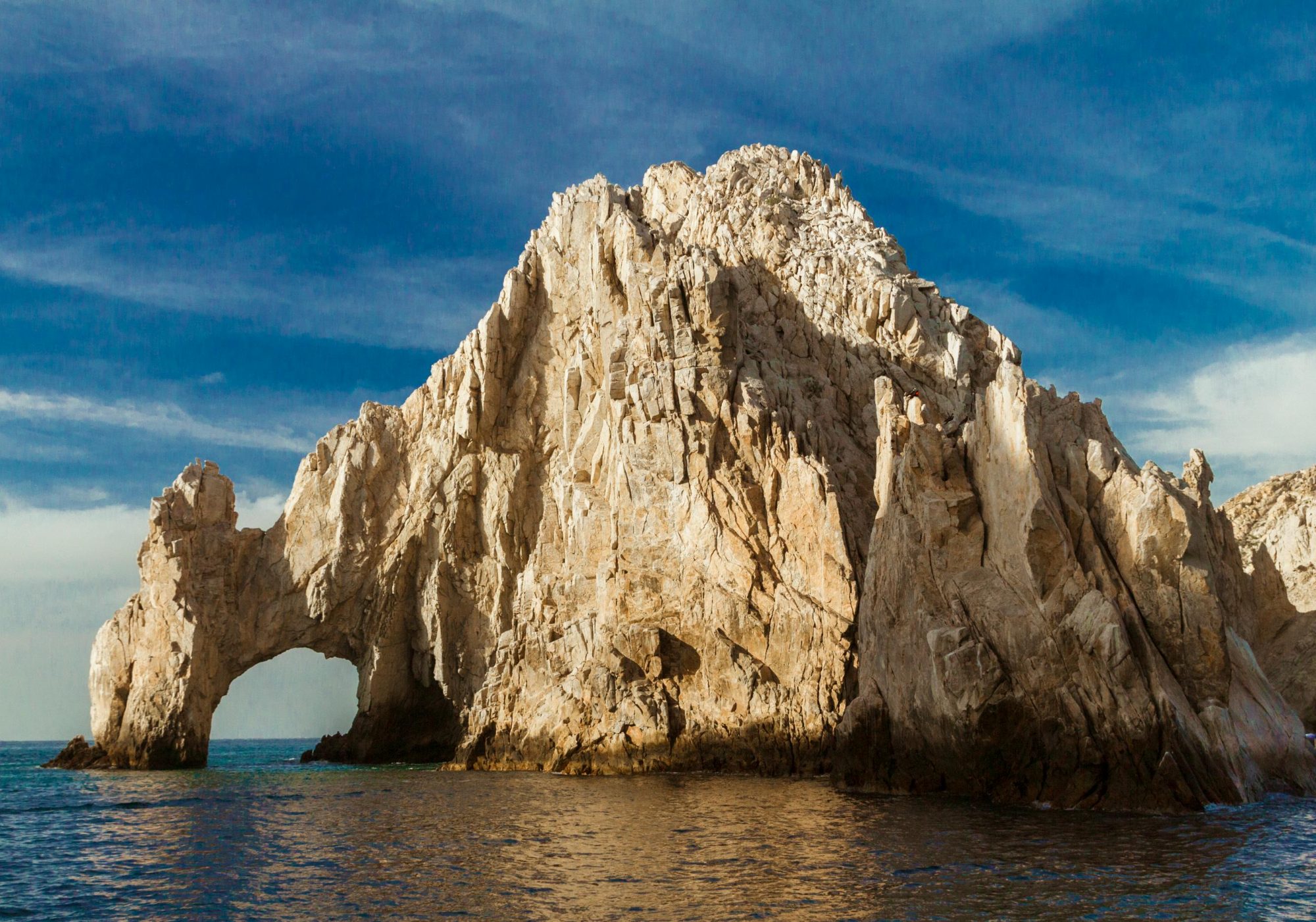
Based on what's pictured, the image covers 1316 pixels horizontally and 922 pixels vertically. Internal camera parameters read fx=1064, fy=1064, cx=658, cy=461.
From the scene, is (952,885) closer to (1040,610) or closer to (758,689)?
(1040,610)

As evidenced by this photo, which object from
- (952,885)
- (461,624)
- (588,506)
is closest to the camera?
(952,885)

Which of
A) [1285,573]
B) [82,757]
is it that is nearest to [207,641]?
[82,757]

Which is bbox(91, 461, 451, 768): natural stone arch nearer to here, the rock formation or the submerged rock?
the submerged rock

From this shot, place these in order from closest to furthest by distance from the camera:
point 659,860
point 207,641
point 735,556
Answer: point 659,860 < point 735,556 < point 207,641

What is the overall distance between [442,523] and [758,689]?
2477 centimetres

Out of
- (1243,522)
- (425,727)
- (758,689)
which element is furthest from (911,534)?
(1243,522)

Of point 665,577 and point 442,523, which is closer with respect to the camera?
point 665,577

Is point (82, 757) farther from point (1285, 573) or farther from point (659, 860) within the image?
point (1285, 573)

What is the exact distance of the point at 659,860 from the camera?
22344 millimetres

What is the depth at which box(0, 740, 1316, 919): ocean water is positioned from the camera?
58.2 ft

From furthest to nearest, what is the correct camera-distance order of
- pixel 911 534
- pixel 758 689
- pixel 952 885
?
pixel 758 689 → pixel 911 534 → pixel 952 885

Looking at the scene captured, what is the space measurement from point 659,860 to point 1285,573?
5448cm

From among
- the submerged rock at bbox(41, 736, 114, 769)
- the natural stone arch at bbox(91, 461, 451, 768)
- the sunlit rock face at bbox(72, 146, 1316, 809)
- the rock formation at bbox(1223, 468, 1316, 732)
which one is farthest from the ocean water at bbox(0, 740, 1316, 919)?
the submerged rock at bbox(41, 736, 114, 769)

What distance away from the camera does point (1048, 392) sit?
38656mm
